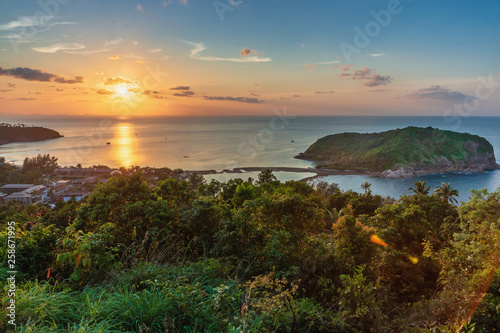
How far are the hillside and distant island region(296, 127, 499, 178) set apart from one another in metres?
72.7

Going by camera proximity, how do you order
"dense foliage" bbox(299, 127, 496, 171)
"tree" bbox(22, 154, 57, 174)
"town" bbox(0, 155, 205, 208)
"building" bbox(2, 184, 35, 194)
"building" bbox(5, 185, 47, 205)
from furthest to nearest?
"dense foliage" bbox(299, 127, 496, 171), "tree" bbox(22, 154, 57, 174), "building" bbox(2, 184, 35, 194), "town" bbox(0, 155, 205, 208), "building" bbox(5, 185, 47, 205)

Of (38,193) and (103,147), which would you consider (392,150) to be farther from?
(103,147)

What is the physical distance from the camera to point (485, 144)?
78.6m

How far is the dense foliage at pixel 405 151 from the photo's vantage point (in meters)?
70.7

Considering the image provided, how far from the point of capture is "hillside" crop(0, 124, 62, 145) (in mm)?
54934

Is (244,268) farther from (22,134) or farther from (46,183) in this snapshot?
(22,134)

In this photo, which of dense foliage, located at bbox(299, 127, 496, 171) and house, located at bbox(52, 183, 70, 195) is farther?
dense foliage, located at bbox(299, 127, 496, 171)

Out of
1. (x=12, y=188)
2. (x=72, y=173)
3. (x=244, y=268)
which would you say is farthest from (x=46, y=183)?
(x=244, y=268)

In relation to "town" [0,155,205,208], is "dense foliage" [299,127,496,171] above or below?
above

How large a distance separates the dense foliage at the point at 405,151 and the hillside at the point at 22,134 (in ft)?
244

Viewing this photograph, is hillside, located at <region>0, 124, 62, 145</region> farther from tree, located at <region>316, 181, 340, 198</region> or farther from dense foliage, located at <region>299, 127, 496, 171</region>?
dense foliage, located at <region>299, 127, 496, 171</region>

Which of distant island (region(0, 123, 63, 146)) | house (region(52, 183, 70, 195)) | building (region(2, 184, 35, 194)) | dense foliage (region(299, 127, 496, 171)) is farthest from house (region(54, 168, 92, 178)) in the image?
dense foliage (region(299, 127, 496, 171))

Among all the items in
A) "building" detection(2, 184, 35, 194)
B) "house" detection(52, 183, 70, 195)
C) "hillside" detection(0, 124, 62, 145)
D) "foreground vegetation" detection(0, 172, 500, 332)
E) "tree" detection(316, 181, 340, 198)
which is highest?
"hillside" detection(0, 124, 62, 145)

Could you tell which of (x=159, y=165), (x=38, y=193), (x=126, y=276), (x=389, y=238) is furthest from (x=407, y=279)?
(x=159, y=165)
